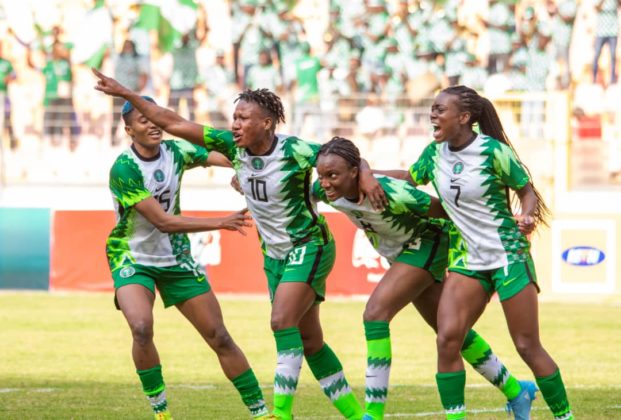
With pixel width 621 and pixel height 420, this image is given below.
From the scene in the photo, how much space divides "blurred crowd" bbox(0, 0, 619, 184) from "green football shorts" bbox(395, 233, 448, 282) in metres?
10.7

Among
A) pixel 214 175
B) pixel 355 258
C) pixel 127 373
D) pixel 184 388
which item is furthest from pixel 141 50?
pixel 184 388

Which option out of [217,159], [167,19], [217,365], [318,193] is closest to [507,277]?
[318,193]

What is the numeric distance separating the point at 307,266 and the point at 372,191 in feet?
2.28

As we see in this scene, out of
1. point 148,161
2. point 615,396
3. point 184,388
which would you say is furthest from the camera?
point 184,388

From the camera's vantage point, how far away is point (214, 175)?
810 inches

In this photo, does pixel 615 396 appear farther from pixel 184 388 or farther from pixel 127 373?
pixel 127 373

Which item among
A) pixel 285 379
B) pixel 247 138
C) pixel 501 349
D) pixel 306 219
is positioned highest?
pixel 247 138

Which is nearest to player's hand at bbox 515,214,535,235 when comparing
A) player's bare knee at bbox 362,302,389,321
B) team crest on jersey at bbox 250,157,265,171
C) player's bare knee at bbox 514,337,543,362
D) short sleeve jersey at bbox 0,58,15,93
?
player's bare knee at bbox 514,337,543,362

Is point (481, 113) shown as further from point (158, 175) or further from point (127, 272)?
point (127, 272)

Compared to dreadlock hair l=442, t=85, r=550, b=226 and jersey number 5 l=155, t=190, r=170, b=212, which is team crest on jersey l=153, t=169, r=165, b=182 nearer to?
jersey number 5 l=155, t=190, r=170, b=212

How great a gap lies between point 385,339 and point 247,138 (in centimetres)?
156

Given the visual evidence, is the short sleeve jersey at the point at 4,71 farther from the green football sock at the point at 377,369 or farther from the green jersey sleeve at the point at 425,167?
the green football sock at the point at 377,369

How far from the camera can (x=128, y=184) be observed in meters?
8.59

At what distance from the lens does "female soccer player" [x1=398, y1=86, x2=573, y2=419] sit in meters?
7.83
